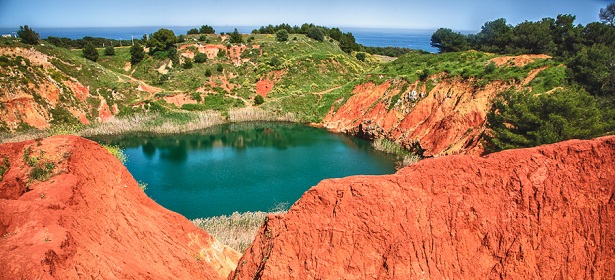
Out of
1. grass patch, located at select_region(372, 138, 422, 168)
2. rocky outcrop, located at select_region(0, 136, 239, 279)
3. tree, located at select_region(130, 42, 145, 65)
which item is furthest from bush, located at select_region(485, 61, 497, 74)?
tree, located at select_region(130, 42, 145, 65)

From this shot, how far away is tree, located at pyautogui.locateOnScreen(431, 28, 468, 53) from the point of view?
248ft

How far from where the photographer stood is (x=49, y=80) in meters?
52.7

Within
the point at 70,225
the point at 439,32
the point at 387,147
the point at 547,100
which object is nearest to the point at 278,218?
the point at 70,225

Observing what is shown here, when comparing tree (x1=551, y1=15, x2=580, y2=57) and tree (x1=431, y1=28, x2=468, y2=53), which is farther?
tree (x1=431, y1=28, x2=468, y2=53)

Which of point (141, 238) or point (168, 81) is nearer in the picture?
point (141, 238)

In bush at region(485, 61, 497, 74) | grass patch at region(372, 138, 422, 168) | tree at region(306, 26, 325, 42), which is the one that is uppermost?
tree at region(306, 26, 325, 42)

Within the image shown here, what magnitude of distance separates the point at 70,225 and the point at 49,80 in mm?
50084

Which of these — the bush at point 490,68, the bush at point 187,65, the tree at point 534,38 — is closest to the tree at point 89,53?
the bush at point 187,65

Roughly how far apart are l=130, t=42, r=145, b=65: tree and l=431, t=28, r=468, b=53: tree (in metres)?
61.8

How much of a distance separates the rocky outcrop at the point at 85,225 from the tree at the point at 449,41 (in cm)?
7003

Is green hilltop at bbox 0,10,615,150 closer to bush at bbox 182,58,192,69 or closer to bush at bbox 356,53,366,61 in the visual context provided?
bush at bbox 182,58,192,69

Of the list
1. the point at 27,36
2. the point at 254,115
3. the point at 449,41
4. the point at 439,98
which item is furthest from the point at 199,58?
the point at 449,41

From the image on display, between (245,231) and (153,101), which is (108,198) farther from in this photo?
(153,101)

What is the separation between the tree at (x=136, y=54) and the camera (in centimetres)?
7144
